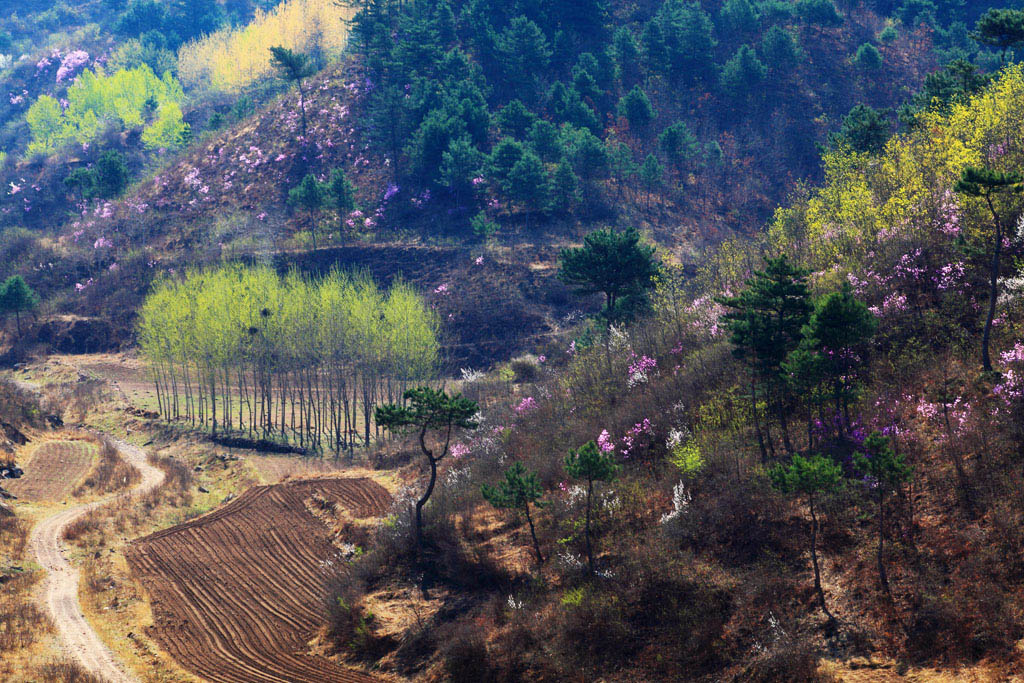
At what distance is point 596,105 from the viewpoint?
9262 centimetres

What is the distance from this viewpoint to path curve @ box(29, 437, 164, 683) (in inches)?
1080

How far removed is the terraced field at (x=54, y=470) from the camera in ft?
146

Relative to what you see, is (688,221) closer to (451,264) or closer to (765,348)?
(451,264)

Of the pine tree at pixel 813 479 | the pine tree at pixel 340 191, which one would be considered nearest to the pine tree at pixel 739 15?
the pine tree at pixel 340 191

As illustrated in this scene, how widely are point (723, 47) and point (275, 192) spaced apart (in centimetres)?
5882

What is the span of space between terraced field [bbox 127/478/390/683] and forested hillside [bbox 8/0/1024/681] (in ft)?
3.45

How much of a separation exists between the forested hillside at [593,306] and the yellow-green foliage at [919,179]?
25 cm

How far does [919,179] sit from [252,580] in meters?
36.4

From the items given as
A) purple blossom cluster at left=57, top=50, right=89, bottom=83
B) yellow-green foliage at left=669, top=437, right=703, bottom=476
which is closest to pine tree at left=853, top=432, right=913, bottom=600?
yellow-green foliage at left=669, top=437, right=703, bottom=476

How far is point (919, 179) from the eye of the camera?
3878 centimetres

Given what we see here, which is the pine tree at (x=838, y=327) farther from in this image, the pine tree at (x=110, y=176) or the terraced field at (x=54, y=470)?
the pine tree at (x=110, y=176)

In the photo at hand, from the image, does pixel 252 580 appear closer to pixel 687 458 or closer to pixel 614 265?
pixel 687 458

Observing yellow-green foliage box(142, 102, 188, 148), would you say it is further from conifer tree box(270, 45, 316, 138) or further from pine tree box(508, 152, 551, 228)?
pine tree box(508, 152, 551, 228)

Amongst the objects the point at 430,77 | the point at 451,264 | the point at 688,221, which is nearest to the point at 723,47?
the point at 688,221
